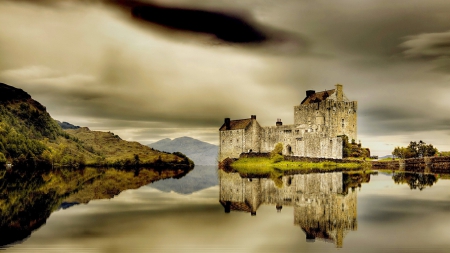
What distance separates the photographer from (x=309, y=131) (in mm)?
65688

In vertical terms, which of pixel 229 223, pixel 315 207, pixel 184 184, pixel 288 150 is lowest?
pixel 229 223

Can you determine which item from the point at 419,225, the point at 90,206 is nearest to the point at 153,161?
the point at 90,206

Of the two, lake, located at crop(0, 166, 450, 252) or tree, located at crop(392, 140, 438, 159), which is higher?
tree, located at crop(392, 140, 438, 159)

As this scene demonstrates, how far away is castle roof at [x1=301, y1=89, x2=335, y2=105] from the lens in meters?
70.2

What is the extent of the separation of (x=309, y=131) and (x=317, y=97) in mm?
9033

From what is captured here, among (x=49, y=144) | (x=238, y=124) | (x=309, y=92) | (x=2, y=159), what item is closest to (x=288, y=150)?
(x=238, y=124)

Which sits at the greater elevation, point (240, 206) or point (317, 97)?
point (317, 97)

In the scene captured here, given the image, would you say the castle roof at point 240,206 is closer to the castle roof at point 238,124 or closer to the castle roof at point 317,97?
the castle roof at point 238,124

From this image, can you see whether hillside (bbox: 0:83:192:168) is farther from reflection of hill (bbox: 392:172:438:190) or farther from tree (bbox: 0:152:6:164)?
reflection of hill (bbox: 392:172:438:190)

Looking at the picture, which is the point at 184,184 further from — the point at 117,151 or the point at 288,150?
the point at 117,151

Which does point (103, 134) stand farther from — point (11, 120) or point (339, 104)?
point (339, 104)

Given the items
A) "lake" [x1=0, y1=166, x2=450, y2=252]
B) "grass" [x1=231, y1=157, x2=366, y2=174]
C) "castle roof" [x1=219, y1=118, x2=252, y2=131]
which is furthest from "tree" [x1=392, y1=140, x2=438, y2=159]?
"lake" [x1=0, y1=166, x2=450, y2=252]

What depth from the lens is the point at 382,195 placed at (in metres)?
21.5

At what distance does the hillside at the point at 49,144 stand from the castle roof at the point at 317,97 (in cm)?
2397
